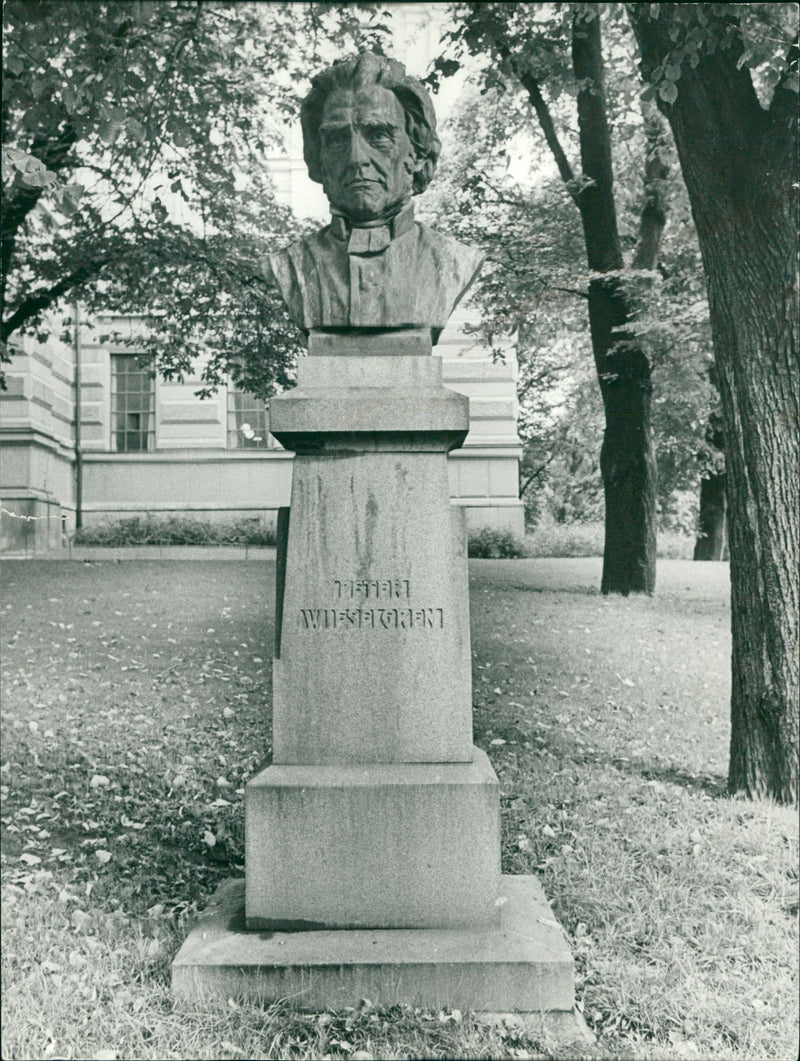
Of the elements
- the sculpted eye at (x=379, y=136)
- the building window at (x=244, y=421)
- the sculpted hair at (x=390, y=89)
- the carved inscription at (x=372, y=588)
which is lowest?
the carved inscription at (x=372, y=588)

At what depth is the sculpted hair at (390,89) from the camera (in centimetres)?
422

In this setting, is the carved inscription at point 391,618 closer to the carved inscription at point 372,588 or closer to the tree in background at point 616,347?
the carved inscription at point 372,588

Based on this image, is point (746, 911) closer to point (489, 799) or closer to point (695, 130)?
point (489, 799)

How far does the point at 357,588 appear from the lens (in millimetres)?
4055

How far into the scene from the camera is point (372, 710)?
4062 mm

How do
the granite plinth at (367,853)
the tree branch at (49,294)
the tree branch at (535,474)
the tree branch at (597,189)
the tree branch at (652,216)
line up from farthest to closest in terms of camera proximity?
the tree branch at (535,474), the tree branch at (652,216), the tree branch at (597,189), the tree branch at (49,294), the granite plinth at (367,853)

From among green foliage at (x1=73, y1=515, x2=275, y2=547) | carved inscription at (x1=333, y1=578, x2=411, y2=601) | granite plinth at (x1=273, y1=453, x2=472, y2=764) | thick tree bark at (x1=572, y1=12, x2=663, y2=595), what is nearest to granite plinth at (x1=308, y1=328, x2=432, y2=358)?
granite plinth at (x1=273, y1=453, x2=472, y2=764)

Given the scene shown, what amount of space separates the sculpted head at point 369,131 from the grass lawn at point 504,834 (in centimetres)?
323

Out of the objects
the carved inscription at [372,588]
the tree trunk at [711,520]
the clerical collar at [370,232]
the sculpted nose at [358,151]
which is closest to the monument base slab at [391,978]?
the carved inscription at [372,588]

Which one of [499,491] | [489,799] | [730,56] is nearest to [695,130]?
[730,56]

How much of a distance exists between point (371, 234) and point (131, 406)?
64.1ft

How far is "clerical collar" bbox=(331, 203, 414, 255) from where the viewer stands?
168 inches

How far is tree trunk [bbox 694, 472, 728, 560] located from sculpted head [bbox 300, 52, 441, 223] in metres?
21.6

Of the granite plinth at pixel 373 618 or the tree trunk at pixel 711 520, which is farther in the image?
the tree trunk at pixel 711 520
